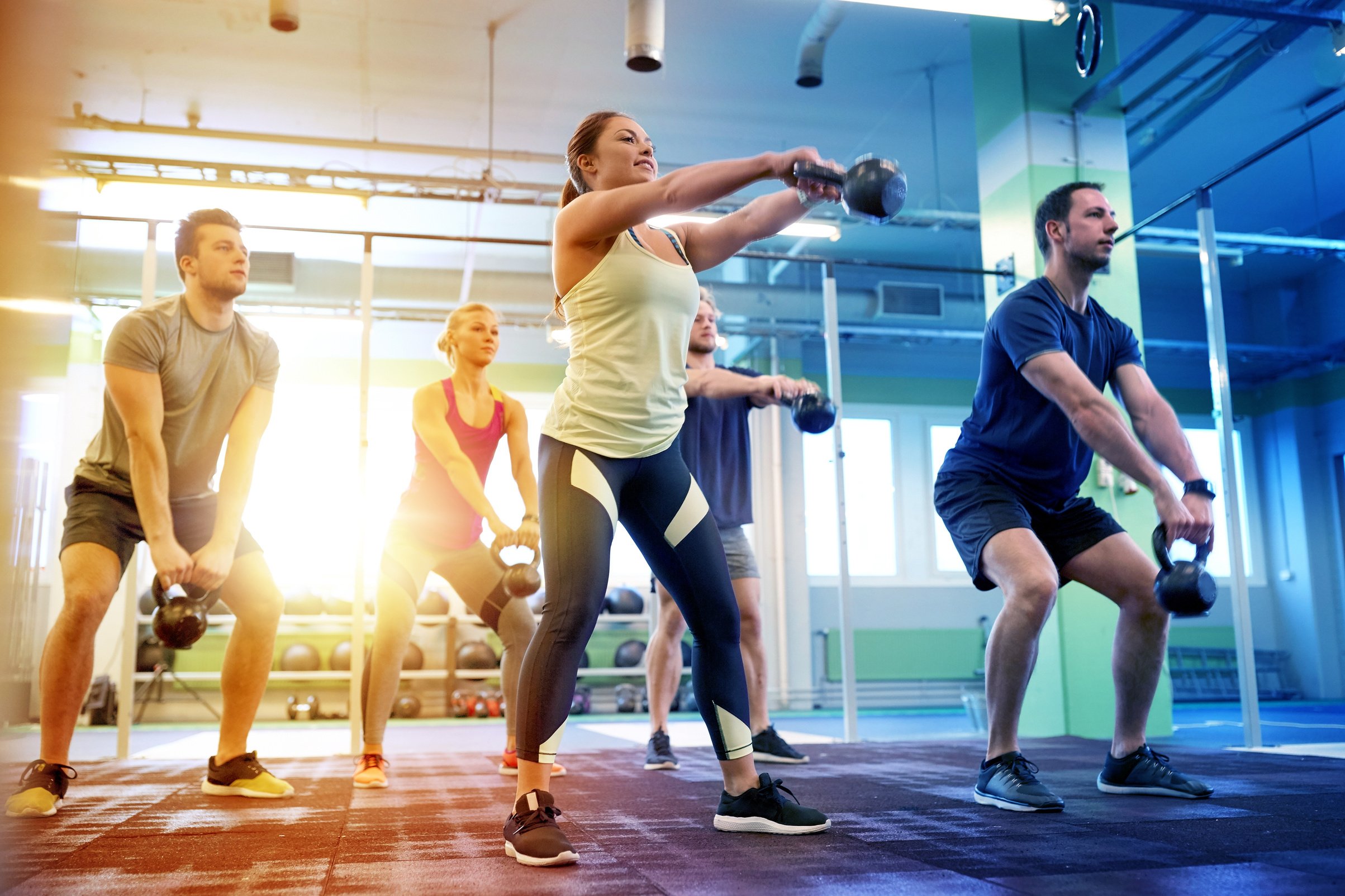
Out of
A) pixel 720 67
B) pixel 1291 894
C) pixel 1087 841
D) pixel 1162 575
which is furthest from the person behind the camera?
pixel 720 67

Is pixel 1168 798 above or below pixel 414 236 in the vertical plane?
below

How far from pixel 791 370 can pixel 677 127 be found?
3429 mm

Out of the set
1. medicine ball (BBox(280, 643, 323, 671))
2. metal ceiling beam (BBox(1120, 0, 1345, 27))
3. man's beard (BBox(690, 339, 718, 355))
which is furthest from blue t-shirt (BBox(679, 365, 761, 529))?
medicine ball (BBox(280, 643, 323, 671))

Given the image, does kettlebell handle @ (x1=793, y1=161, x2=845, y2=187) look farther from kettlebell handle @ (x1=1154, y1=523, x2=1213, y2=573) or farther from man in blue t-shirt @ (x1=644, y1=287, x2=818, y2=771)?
man in blue t-shirt @ (x1=644, y1=287, x2=818, y2=771)

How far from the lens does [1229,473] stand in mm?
4383

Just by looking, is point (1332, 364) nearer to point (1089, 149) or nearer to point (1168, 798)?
point (1089, 149)

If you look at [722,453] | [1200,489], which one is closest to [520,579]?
[722,453]

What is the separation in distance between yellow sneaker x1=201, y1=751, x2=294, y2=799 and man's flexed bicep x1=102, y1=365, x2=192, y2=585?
606 millimetres

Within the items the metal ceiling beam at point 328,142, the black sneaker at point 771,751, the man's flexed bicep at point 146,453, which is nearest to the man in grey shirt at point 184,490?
the man's flexed bicep at point 146,453

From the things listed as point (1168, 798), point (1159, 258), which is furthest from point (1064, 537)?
point (1159, 258)

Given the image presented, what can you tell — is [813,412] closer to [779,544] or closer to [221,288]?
[221,288]

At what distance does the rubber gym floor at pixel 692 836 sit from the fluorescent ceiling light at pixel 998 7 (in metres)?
3.29

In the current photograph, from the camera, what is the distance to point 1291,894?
1.45 metres

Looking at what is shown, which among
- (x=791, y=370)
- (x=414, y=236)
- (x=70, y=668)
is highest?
(x=791, y=370)
